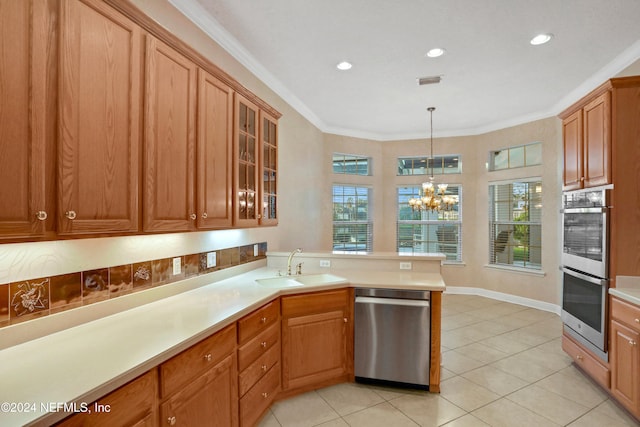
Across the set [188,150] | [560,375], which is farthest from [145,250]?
[560,375]

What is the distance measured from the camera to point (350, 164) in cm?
624

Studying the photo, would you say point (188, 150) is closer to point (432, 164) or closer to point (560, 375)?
point (560, 375)

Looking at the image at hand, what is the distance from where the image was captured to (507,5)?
8.32ft

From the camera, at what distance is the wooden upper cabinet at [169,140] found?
1.69 metres

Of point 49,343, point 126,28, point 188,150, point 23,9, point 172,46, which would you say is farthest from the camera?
point 188,150

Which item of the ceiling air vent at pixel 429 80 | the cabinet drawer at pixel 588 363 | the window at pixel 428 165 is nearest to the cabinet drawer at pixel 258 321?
the cabinet drawer at pixel 588 363

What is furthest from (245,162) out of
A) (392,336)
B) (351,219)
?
(351,219)

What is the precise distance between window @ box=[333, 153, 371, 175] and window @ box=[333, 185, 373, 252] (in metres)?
0.31

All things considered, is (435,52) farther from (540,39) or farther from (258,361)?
(258,361)

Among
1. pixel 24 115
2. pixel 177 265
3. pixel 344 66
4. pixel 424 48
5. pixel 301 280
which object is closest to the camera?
pixel 24 115

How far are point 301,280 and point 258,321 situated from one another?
36.2 inches

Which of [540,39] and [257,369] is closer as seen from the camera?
[257,369]

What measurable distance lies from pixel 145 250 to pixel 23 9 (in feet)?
4.44

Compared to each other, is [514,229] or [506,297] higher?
[514,229]
